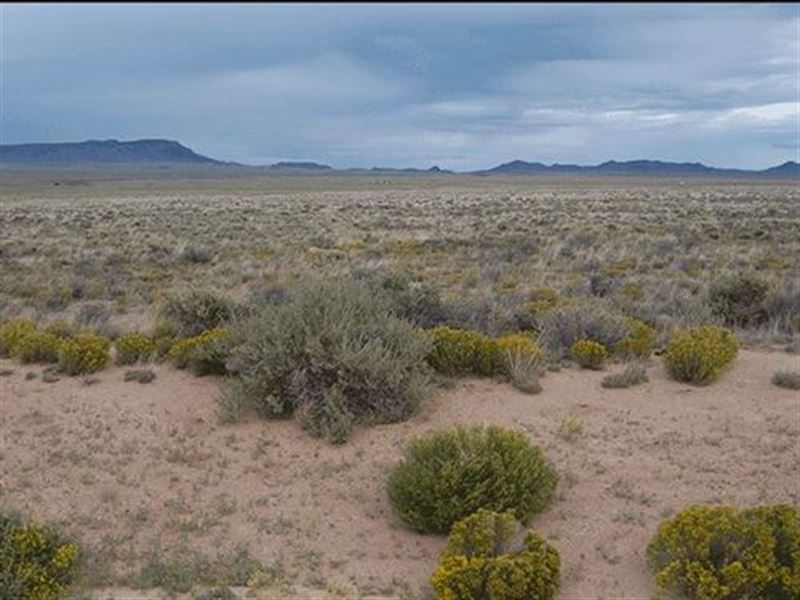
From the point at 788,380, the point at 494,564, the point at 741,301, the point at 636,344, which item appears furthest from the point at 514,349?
the point at 741,301

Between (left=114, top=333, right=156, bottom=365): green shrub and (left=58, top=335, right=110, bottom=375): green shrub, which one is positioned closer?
(left=58, top=335, right=110, bottom=375): green shrub

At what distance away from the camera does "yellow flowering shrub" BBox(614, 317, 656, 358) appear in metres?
11.1

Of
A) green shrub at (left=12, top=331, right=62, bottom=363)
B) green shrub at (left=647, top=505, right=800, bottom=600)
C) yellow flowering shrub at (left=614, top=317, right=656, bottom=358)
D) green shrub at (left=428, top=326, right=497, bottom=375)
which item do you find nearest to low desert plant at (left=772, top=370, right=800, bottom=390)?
yellow flowering shrub at (left=614, top=317, right=656, bottom=358)

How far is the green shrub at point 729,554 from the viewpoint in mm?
5906

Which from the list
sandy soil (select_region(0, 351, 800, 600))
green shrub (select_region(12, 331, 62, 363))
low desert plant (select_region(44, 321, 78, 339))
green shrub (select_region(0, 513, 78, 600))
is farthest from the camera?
low desert plant (select_region(44, 321, 78, 339))

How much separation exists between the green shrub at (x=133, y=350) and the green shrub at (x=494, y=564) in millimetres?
5898

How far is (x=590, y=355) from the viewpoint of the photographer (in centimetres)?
1070

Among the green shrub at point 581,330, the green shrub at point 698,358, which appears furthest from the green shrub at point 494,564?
the green shrub at point 581,330

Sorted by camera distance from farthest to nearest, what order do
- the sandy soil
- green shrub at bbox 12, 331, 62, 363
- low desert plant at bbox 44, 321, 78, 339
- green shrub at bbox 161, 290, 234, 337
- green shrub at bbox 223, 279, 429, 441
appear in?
low desert plant at bbox 44, 321, 78, 339 → green shrub at bbox 161, 290, 234, 337 → green shrub at bbox 12, 331, 62, 363 → green shrub at bbox 223, 279, 429, 441 → the sandy soil

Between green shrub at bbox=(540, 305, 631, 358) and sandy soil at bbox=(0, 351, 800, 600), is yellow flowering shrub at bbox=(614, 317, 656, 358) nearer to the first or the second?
green shrub at bbox=(540, 305, 631, 358)

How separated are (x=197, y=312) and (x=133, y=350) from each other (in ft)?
4.74

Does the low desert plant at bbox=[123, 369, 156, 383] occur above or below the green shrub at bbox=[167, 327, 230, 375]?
A: below

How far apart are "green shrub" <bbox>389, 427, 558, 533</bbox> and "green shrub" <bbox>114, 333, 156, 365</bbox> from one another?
15.8 feet

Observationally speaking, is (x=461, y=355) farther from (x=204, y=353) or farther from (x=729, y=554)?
(x=729, y=554)
